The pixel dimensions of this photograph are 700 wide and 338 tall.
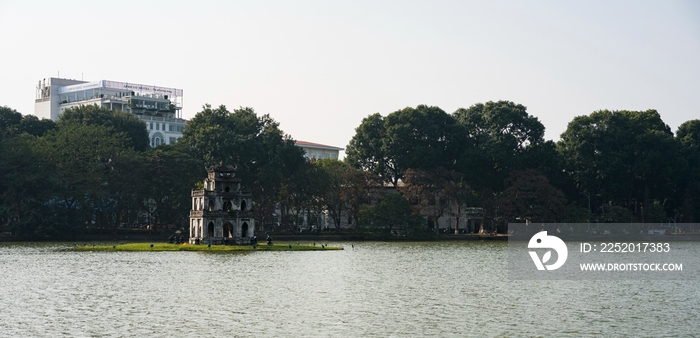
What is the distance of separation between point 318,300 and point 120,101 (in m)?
127

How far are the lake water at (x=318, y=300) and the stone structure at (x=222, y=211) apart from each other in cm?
1561

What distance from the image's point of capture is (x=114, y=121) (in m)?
137

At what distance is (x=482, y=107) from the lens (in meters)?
133

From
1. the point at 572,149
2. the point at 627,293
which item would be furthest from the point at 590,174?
the point at 627,293

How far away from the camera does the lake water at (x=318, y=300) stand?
3969cm

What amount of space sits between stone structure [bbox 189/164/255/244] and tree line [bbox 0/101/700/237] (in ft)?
60.2

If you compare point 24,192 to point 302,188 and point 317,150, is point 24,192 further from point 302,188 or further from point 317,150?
point 317,150

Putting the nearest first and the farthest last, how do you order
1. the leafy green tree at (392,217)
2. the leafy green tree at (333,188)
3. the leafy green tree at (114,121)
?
the leafy green tree at (392,217) → the leafy green tree at (333,188) → the leafy green tree at (114,121)

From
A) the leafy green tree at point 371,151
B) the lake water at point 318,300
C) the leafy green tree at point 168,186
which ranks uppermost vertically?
the leafy green tree at point 371,151

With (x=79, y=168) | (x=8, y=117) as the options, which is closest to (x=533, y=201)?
(x=79, y=168)

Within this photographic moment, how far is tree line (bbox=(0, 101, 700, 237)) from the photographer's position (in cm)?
10775

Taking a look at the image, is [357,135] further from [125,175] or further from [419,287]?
[419,287]

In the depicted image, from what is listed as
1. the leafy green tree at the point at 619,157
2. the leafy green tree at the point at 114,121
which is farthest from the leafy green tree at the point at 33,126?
the leafy green tree at the point at 619,157

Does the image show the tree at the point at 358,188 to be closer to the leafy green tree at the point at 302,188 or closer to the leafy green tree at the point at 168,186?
the leafy green tree at the point at 302,188
